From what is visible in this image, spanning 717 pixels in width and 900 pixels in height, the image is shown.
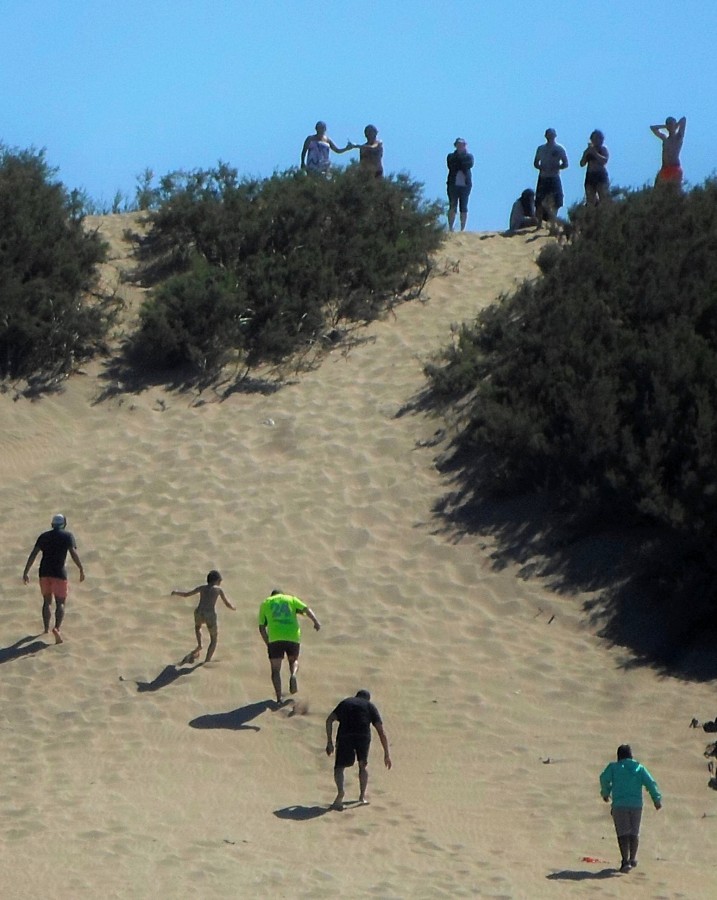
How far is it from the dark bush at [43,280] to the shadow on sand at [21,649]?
7088 mm

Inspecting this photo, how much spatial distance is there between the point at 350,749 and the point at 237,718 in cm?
235

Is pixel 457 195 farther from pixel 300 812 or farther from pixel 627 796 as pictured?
pixel 627 796

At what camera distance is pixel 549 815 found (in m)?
13.8

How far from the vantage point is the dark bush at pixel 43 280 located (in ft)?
76.8

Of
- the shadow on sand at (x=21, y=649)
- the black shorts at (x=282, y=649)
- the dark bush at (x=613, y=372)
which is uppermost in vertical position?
the dark bush at (x=613, y=372)

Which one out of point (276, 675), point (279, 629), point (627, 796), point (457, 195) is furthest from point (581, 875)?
point (457, 195)

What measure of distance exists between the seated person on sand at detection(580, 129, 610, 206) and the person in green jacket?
14.9 metres

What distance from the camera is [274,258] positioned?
25000mm

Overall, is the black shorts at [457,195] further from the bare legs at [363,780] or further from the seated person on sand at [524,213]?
the bare legs at [363,780]

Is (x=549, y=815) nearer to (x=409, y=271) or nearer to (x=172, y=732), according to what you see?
(x=172, y=732)

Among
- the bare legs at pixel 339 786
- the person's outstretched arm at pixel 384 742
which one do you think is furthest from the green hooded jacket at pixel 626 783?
the bare legs at pixel 339 786

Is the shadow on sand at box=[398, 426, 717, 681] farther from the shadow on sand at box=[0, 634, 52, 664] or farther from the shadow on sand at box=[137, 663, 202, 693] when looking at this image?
the shadow on sand at box=[0, 634, 52, 664]

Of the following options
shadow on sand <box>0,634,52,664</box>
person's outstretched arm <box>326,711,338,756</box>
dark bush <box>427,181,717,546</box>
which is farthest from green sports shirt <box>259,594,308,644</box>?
dark bush <box>427,181,717,546</box>

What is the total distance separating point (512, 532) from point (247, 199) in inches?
377
